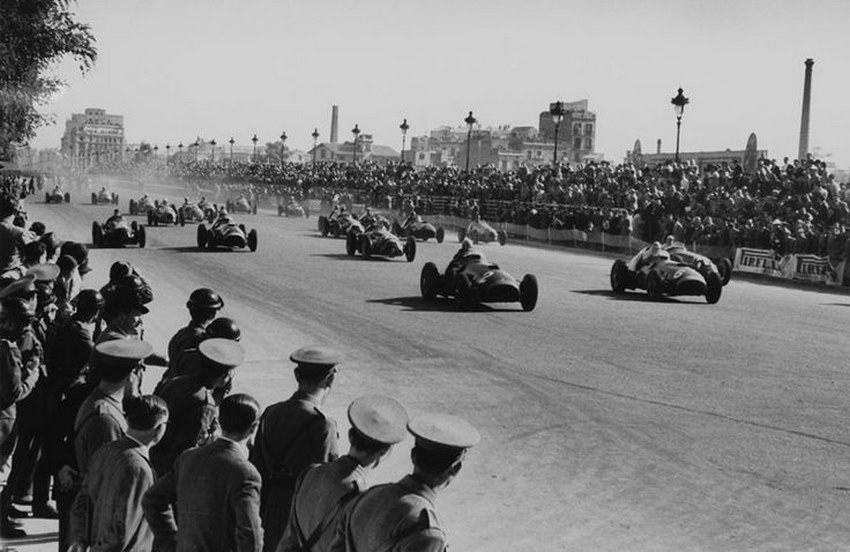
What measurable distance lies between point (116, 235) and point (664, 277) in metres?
16.4

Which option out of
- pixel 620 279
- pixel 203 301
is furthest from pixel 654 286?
pixel 203 301

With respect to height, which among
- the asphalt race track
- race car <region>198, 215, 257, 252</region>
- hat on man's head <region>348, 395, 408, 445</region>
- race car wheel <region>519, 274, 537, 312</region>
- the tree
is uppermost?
the tree

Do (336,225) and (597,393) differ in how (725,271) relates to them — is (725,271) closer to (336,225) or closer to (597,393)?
(597,393)

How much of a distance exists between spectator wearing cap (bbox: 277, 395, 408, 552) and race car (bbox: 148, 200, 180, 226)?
127 ft

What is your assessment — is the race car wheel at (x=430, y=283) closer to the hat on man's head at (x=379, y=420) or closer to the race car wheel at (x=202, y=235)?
the race car wheel at (x=202, y=235)

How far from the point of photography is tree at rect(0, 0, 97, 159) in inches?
754

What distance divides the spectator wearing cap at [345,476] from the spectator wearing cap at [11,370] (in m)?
3.09

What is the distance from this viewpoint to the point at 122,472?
15.3ft

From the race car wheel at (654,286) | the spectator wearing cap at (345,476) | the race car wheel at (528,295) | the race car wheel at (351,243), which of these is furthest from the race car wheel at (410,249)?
the spectator wearing cap at (345,476)

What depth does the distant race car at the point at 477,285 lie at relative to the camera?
61.6 ft

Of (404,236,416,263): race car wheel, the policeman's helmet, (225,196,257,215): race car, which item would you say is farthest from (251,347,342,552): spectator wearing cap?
(225,196,257,215): race car

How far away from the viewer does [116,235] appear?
29766mm

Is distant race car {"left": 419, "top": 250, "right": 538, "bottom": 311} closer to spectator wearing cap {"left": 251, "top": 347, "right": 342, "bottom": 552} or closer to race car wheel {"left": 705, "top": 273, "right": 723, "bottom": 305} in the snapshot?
race car wheel {"left": 705, "top": 273, "right": 723, "bottom": 305}

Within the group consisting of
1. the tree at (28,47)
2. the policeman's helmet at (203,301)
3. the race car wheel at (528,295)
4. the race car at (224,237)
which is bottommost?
the race car wheel at (528,295)
